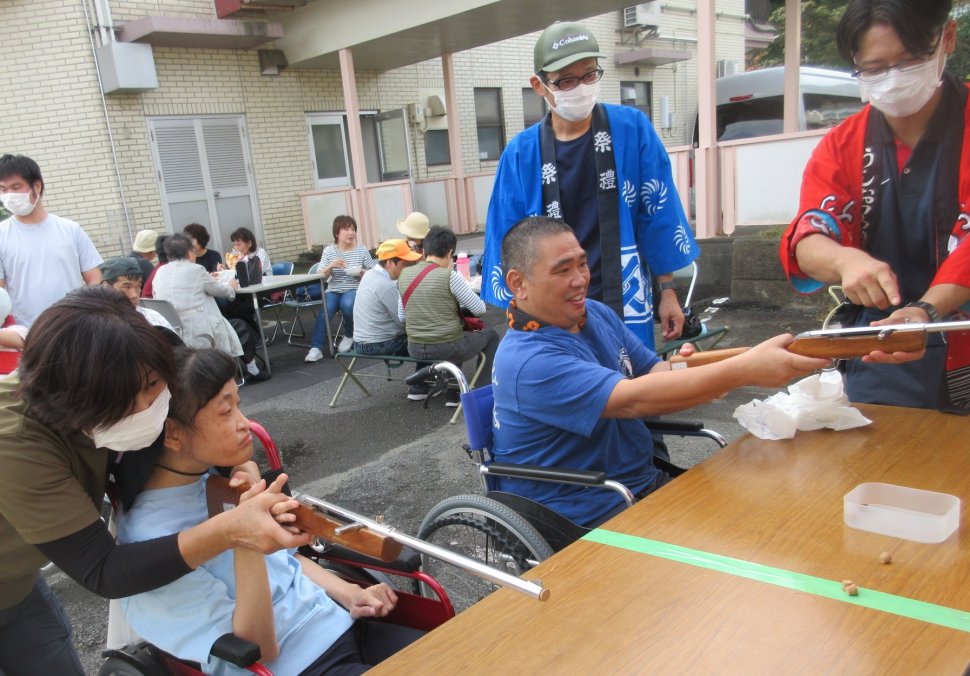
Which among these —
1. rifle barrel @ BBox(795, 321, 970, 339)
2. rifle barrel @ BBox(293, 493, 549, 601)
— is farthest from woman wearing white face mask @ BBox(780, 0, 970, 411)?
rifle barrel @ BBox(293, 493, 549, 601)

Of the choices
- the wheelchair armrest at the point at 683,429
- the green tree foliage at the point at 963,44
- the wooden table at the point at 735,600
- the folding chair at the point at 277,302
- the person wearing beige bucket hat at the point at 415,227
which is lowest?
the folding chair at the point at 277,302

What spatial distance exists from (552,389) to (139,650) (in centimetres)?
111

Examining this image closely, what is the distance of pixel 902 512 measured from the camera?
1356 millimetres

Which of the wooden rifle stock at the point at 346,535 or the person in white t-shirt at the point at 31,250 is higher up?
the person in white t-shirt at the point at 31,250

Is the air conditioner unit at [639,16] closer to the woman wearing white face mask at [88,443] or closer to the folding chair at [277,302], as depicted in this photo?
the folding chair at [277,302]

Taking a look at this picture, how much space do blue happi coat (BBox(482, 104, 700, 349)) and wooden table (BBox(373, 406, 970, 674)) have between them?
3.85ft

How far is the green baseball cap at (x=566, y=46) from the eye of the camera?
2.48m

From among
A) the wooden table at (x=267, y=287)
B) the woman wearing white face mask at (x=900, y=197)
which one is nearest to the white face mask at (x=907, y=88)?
the woman wearing white face mask at (x=900, y=197)

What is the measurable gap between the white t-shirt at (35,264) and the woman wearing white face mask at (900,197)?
3.64m

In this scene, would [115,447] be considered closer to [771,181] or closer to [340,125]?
[771,181]

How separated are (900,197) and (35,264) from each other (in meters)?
4.00

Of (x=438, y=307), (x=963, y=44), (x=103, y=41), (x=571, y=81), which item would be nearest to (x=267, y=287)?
(x=438, y=307)

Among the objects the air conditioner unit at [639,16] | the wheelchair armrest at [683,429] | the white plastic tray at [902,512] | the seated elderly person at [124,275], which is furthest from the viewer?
the air conditioner unit at [639,16]

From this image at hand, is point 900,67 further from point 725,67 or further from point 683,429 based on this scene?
point 725,67
